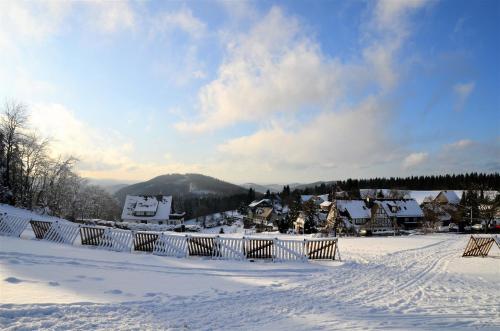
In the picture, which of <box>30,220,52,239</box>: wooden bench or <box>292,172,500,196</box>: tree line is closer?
<box>30,220,52,239</box>: wooden bench

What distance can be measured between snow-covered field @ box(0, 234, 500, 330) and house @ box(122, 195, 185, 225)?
47.1 metres

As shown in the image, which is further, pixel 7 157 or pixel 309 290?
pixel 7 157

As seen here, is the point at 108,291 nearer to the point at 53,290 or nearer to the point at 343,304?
the point at 53,290

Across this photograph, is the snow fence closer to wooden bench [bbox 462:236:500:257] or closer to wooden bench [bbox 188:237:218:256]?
wooden bench [bbox 188:237:218:256]

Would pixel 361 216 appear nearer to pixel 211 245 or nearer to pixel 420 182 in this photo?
pixel 211 245

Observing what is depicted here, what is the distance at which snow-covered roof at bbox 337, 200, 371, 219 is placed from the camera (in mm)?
60000

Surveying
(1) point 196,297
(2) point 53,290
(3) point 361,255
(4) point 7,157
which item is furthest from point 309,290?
(4) point 7,157

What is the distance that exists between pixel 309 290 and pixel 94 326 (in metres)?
6.24

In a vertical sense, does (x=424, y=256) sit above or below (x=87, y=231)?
below

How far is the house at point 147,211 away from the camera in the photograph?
61125mm

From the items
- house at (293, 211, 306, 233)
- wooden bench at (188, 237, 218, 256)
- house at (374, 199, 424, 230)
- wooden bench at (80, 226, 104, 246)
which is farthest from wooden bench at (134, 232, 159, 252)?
house at (374, 199, 424, 230)

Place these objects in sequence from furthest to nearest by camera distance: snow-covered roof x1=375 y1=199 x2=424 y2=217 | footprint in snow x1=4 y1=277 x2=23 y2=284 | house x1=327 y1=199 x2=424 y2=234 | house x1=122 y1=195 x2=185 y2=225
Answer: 1. snow-covered roof x1=375 y1=199 x2=424 y2=217
2. house x1=122 y1=195 x2=185 y2=225
3. house x1=327 y1=199 x2=424 y2=234
4. footprint in snow x1=4 y1=277 x2=23 y2=284

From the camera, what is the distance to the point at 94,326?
6.37 m

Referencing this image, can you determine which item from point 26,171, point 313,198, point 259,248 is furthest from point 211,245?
point 313,198
